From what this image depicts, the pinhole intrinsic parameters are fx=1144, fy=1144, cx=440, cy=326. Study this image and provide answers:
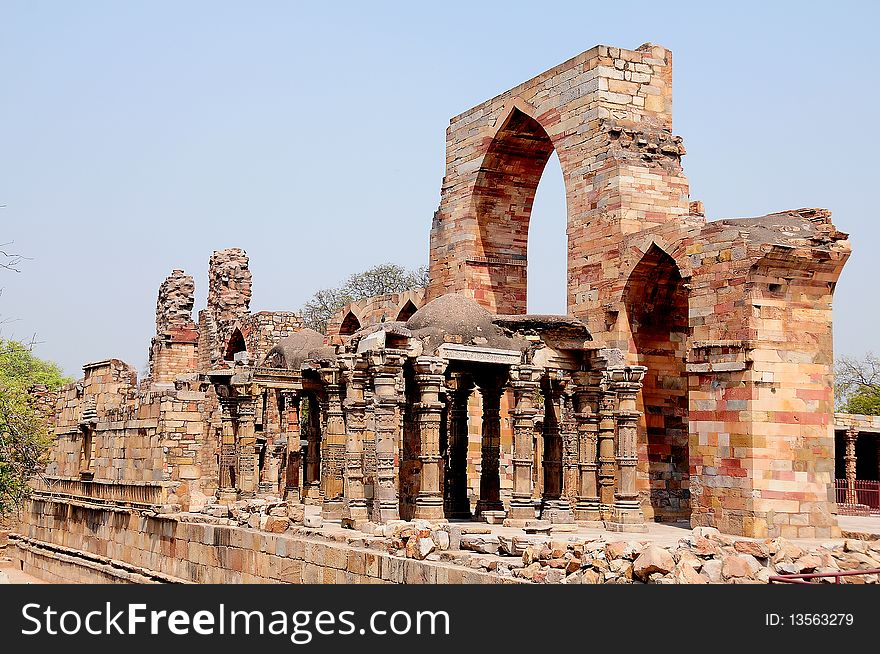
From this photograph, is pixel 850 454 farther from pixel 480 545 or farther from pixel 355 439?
pixel 480 545

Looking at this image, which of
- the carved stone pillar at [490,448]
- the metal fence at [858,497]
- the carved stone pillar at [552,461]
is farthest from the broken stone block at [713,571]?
the metal fence at [858,497]

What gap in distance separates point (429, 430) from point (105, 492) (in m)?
8.85

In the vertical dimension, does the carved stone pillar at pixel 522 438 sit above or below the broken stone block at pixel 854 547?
above

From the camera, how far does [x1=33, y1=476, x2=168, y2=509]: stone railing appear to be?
1739 cm

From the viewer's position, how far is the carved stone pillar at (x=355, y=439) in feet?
45.5

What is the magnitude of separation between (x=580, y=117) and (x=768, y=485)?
6738 mm

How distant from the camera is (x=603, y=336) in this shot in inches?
657

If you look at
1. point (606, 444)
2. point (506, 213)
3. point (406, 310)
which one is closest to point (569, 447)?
point (606, 444)

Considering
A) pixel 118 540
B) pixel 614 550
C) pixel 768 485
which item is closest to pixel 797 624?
pixel 614 550

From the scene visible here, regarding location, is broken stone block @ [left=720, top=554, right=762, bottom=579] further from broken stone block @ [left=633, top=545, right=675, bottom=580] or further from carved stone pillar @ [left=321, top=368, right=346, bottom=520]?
carved stone pillar @ [left=321, top=368, right=346, bottom=520]

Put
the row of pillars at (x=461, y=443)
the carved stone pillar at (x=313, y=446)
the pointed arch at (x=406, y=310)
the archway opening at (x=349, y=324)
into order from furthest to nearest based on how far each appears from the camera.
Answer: the archway opening at (x=349, y=324) < the pointed arch at (x=406, y=310) < the carved stone pillar at (x=313, y=446) < the row of pillars at (x=461, y=443)

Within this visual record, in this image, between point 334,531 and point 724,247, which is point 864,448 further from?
point 334,531

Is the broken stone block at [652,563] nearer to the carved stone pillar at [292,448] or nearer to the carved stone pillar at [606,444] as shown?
the carved stone pillar at [606,444]

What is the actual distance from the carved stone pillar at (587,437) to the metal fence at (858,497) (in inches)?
302
